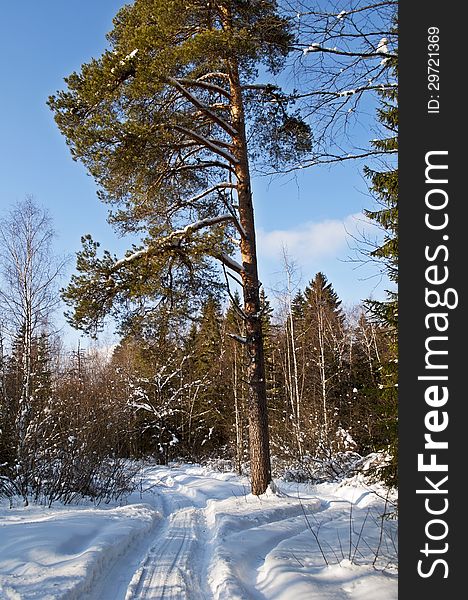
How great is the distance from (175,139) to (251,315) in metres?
3.61

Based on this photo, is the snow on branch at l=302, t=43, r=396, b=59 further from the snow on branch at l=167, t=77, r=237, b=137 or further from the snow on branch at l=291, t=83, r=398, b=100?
the snow on branch at l=167, t=77, r=237, b=137

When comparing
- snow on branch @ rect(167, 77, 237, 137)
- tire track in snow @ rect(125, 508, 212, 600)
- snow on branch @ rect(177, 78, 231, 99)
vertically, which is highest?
snow on branch @ rect(177, 78, 231, 99)

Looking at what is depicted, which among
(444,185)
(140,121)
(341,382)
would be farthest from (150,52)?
(341,382)

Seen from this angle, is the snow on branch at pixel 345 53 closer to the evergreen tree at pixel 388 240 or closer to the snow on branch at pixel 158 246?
the evergreen tree at pixel 388 240

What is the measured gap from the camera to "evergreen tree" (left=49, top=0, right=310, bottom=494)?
24.0 ft

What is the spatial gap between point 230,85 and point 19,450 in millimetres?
8709

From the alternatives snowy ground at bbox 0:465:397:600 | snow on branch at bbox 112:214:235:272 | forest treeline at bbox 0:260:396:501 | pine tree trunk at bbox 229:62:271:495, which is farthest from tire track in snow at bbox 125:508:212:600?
snow on branch at bbox 112:214:235:272

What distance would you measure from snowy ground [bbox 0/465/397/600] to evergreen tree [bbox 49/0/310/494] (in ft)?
7.58

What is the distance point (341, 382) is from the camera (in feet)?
65.8

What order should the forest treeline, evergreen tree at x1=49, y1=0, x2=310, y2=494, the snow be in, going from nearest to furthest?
the snow → evergreen tree at x1=49, y1=0, x2=310, y2=494 → the forest treeline

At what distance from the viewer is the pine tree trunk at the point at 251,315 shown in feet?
27.8

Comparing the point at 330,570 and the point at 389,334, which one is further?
the point at 389,334

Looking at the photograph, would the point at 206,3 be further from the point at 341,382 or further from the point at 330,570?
the point at 341,382

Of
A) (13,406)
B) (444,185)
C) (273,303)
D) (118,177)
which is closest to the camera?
(444,185)
